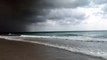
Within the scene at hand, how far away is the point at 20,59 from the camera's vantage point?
6.38 metres

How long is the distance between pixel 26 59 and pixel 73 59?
5.63 feet

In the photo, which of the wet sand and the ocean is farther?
the ocean

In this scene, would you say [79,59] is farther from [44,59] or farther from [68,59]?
[44,59]

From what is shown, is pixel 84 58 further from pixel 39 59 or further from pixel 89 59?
pixel 39 59

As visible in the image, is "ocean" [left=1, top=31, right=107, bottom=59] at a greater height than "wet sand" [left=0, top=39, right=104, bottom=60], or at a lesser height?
greater

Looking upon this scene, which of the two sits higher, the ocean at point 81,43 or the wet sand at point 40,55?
the ocean at point 81,43

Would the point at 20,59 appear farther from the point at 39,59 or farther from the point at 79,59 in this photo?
the point at 79,59

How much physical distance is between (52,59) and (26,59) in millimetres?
949

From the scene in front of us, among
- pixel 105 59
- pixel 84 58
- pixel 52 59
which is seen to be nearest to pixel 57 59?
pixel 52 59

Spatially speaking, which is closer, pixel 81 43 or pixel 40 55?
pixel 40 55

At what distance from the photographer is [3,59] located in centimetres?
637

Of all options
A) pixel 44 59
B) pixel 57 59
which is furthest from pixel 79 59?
pixel 44 59

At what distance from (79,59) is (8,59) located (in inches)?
102

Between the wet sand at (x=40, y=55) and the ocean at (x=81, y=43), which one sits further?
the ocean at (x=81, y=43)
